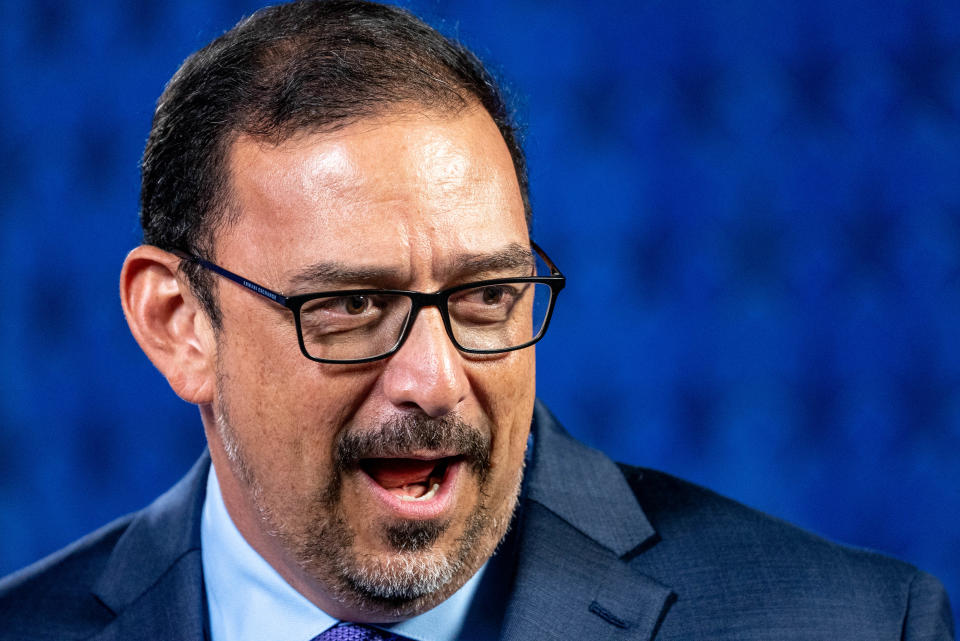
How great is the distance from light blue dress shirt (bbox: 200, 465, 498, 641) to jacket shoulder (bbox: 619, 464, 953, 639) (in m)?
0.28

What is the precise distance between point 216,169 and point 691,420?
136 centimetres

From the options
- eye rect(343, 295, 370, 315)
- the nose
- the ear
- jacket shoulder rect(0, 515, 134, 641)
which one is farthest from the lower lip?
jacket shoulder rect(0, 515, 134, 641)

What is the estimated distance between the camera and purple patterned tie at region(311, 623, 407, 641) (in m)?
1.83

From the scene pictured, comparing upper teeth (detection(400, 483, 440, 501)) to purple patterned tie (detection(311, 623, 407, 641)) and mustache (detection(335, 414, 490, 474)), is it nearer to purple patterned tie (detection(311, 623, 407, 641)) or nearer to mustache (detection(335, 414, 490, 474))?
mustache (detection(335, 414, 490, 474))

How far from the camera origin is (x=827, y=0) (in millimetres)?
2652

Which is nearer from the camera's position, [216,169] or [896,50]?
[216,169]

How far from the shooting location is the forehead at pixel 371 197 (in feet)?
5.40

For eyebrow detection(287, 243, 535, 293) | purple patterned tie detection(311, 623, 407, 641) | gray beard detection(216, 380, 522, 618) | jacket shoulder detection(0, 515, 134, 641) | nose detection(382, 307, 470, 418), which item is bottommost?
jacket shoulder detection(0, 515, 134, 641)

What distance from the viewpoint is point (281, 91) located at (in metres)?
1.74

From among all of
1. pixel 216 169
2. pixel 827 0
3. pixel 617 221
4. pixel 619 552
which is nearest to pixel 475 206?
pixel 216 169

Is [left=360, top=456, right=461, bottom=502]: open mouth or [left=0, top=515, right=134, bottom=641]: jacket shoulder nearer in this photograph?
[left=360, top=456, right=461, bottom=502]: open mouth

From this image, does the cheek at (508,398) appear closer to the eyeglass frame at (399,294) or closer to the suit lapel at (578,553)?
the eyeglass frame at (399,294)

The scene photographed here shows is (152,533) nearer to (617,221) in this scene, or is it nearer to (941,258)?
(617,221)

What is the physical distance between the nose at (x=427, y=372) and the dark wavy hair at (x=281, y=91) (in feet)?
1.04
